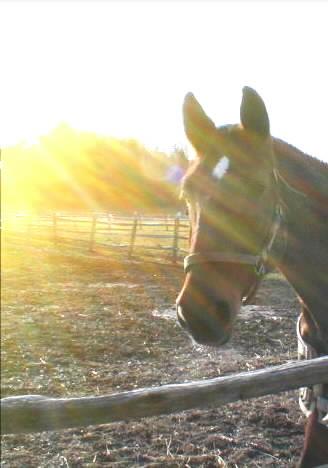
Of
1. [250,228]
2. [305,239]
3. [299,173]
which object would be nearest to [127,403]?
[250,228]

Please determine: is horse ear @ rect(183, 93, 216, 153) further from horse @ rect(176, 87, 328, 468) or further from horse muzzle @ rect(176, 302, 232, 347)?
horse muzzle @ rect(176, 302, 232, 347)

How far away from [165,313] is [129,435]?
4889 millimetres

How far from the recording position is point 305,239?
112 inches

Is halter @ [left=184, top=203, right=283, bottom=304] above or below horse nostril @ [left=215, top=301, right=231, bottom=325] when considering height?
above

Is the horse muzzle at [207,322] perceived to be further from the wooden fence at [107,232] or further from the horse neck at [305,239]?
the wooden fence at [107,232]

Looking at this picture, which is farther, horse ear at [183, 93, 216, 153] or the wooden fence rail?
horse ear at [183, 93, 216, 153]

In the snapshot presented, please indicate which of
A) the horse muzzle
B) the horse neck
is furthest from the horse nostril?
the horse neck

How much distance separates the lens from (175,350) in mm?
7176

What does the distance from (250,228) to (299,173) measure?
→ 671 millimetres

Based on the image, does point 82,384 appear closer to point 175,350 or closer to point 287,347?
point 175,350

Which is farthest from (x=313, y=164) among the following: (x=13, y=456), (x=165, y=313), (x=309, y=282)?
(x=165, y=313)

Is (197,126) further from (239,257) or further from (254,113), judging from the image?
(239,257)

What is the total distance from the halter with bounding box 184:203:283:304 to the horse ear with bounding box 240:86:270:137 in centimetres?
41

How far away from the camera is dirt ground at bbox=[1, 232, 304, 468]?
4.31 metres
